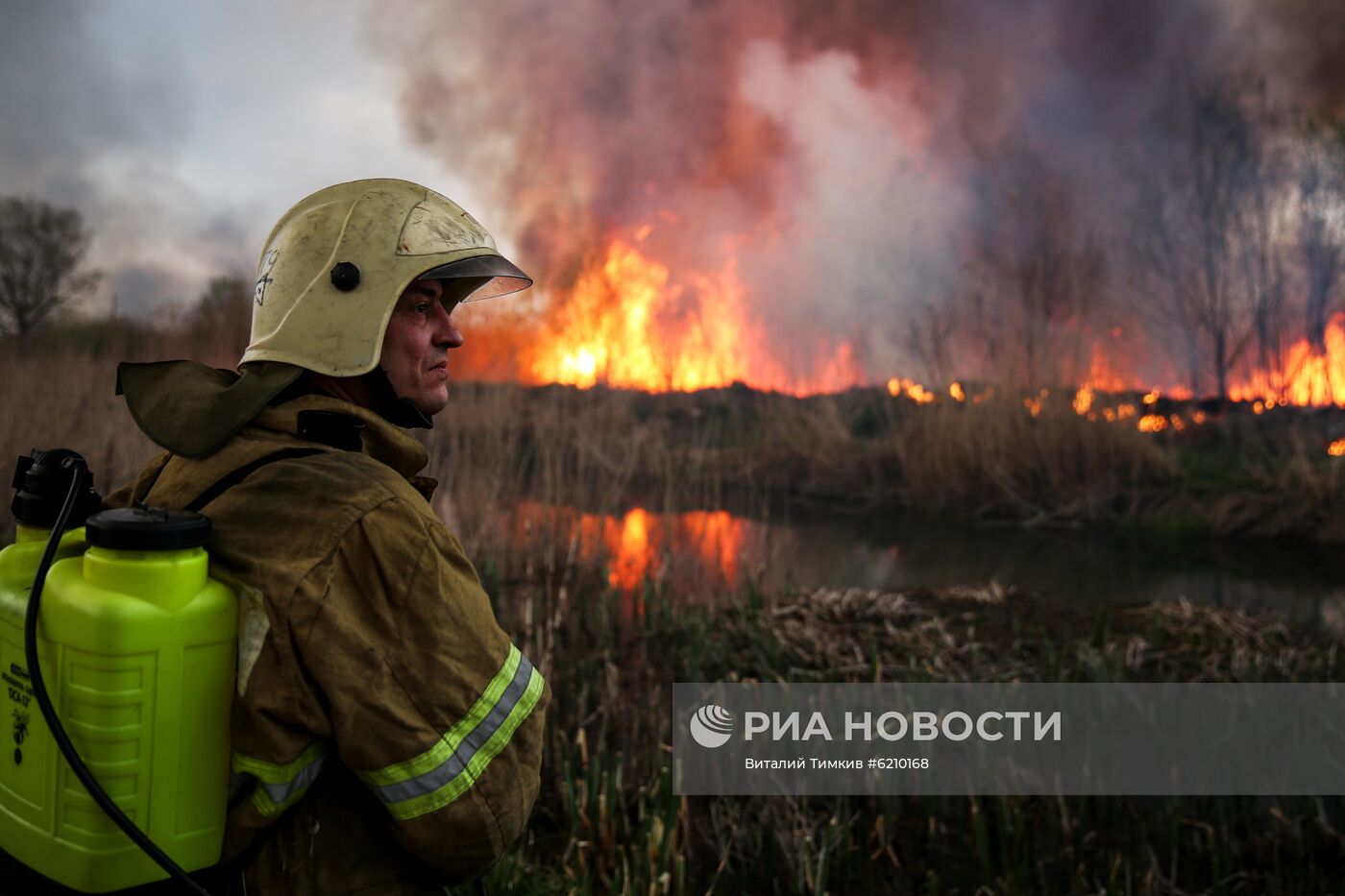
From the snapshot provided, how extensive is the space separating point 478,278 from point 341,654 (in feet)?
3.93

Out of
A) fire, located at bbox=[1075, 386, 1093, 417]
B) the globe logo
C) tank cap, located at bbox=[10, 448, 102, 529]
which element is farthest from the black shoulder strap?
fire, located at bbox=[1075, 386, 1093, 417]

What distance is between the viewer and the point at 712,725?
13.0 ft

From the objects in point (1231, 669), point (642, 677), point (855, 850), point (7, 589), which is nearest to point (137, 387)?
point (7, 589)

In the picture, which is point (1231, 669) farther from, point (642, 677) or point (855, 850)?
point (642, 677)

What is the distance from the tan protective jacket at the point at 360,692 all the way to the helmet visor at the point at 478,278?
1.53 feet

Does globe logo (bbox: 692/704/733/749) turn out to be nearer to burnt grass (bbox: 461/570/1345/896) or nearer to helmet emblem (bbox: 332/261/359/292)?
burnt grass (bbox: 461/570/1345/896)

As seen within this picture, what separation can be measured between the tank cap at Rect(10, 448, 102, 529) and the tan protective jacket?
192 millimetres

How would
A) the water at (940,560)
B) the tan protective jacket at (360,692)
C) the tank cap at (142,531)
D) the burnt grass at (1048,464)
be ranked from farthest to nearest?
the burnt grass at (1048,464) → the water at (940,560) → the tan protective jacket at (360,692) → the tank cap at (142,531)

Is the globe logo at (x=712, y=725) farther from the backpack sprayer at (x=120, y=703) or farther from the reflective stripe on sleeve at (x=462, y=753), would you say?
the backpack sprayer at (x=120, y=703)

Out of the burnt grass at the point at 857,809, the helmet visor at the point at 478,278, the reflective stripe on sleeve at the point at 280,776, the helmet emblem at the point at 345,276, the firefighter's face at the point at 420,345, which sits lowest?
the burnt grass at the point at 857,809

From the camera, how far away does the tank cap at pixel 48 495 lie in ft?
4.40

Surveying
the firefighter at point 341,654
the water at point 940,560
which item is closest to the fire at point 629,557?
the water at point 940,560

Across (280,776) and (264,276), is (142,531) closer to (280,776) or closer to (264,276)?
(280,776)

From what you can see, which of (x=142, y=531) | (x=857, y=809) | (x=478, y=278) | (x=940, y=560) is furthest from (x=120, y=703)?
(x=940, y=560)
